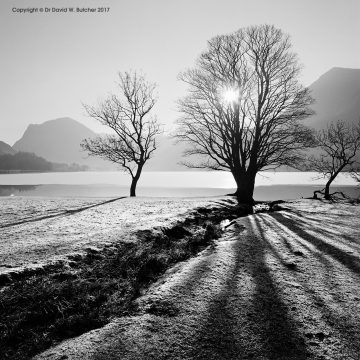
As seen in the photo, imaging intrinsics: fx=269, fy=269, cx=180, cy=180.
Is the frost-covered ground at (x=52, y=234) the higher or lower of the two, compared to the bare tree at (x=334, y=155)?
lower

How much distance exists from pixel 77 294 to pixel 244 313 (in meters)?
3.21

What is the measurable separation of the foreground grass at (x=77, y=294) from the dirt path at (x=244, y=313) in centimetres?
40

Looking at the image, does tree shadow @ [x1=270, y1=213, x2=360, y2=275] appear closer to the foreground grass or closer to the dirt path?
the dirt path

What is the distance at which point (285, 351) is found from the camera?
354 cm

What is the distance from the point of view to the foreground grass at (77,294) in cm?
404

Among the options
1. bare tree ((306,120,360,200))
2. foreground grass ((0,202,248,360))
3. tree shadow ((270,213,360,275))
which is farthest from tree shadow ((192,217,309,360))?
bare tree ((306,120,360,200))

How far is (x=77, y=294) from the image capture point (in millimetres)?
5312

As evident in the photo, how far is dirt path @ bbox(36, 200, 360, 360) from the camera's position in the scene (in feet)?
11.7

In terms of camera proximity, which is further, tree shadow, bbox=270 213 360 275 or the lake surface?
the lake surface

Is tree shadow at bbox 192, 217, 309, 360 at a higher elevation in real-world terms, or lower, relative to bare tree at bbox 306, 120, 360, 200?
lower

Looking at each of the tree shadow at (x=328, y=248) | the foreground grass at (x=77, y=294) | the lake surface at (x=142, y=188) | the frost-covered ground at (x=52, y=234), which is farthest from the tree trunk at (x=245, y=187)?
the foreground grass at (x=77, y=294)

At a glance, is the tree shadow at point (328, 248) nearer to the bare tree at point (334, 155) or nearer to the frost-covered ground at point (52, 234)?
the frost-covered ground at point (52, 234)

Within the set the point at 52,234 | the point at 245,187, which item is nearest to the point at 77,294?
the point at 52,234

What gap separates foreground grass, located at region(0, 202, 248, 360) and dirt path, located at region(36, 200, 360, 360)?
0.40 m
